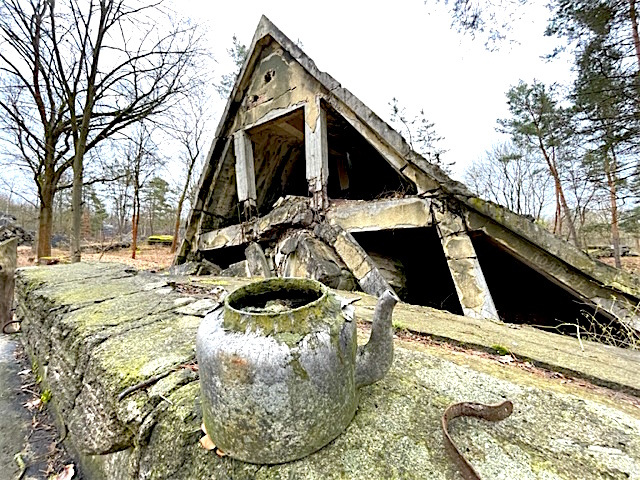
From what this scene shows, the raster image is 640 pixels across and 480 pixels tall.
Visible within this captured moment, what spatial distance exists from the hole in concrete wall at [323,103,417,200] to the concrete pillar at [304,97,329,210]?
4.57 ft

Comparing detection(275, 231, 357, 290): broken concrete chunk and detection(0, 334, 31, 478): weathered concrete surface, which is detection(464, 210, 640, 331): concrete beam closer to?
detection(275, 231, 357, 290): broken concrete chunk

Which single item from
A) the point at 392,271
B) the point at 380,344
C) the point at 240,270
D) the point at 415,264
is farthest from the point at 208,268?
the point at 380,344

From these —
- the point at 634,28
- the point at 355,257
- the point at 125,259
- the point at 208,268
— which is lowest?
the point at 125,259

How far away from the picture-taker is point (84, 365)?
162 centimetres

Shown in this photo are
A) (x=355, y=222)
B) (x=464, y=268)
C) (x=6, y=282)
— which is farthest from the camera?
(x=355, y=222)

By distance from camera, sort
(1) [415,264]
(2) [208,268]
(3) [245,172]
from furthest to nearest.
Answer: (2) [208,268] → (3) [245,172] → (1) [415,264]

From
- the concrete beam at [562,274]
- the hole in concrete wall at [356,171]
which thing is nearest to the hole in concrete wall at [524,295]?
the concrete beam at [562,274]

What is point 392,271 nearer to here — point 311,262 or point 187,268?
point 311,262

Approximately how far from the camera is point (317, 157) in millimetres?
4766

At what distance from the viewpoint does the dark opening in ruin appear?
6090 mm

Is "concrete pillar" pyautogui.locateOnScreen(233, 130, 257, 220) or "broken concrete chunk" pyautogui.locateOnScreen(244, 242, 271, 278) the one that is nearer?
"broken concrete chunk" pyautogui.locateOnScreen(244, 242, 271, 278)

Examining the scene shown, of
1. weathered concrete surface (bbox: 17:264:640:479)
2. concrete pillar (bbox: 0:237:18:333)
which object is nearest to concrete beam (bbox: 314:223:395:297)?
weathered concrete surface (bbox: 17:264:640:479)

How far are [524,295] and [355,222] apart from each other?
2893mm

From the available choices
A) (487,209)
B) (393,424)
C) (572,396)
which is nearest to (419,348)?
(572,396)
